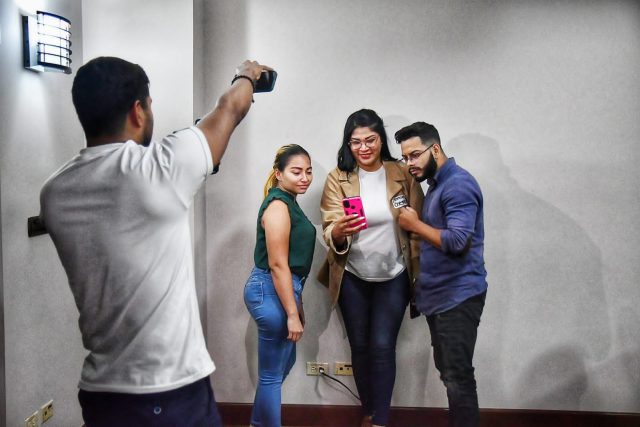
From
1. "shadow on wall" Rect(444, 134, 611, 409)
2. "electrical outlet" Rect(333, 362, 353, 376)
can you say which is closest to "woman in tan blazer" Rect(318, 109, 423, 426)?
"electrical outlet" Rect(333, 362, 353, 376)

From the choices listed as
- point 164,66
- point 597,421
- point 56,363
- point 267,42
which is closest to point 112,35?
point 164,66

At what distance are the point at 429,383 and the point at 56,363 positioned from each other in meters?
1.83

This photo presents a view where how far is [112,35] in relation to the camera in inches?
90.3

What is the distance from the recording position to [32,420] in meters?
1.79

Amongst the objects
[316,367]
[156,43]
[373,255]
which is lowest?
[316,367]

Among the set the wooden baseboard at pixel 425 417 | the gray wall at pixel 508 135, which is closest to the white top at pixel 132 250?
the gray wall at pixel 508 135

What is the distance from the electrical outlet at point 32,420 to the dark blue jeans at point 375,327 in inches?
52.8

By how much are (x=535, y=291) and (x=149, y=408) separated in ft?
7.20

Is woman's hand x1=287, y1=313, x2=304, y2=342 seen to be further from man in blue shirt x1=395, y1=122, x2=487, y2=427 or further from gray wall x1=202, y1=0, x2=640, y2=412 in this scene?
gray wall x1=202, y1=0, x2=640, y2=412

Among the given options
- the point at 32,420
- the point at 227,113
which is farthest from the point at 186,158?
the point at 32,420

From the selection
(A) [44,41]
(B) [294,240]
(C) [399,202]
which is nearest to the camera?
(A) [44,41]

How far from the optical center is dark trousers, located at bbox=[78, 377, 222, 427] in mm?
928

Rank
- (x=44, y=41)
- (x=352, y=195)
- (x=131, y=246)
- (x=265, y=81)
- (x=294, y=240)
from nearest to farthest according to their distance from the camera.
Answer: (x=131, y=246) < (x=265, y=81) < (x=44, y=41) < (x=294, y=240) < (x=352, y=195)

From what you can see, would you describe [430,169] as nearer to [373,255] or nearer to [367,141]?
[367,141]
